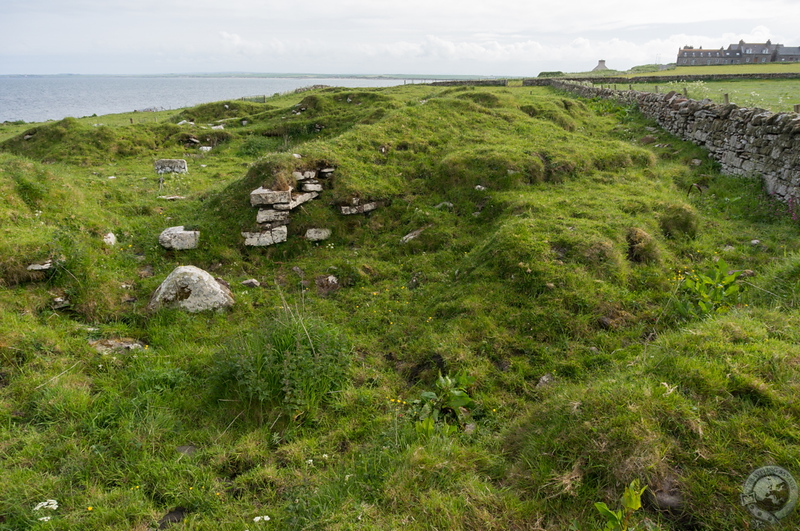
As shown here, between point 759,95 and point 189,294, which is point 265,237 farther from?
point 759,95

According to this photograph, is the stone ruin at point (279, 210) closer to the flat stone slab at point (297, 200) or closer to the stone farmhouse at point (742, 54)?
the flat stone slab at point (297, 200)

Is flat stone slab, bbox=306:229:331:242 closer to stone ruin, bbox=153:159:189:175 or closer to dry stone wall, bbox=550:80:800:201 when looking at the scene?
stone ruin, bbox=153:159:189:175

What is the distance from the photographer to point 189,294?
8.47 m

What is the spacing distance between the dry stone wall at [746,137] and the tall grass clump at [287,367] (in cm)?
1203

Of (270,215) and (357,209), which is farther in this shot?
(357,209)

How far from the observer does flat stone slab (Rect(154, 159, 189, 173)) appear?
57.2ft

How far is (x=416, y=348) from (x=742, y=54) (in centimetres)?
10985

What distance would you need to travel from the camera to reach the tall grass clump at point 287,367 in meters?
6.02

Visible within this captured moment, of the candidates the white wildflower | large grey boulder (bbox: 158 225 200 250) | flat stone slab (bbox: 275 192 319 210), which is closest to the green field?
flat stone slab (bbox: 275 192 319 210)

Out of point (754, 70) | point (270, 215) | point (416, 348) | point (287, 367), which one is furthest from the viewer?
point (754, 70)

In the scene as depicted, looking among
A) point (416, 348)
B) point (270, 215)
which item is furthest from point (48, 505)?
point (270, 215)

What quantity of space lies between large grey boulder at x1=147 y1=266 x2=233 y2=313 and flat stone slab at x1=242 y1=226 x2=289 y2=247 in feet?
7.71

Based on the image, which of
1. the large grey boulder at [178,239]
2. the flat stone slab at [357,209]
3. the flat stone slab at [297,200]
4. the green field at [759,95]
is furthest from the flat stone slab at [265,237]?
the green field at [759,95]

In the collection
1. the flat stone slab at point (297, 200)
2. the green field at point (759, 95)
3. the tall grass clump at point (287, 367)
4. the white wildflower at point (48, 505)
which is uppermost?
the green field at point (759, 95)
